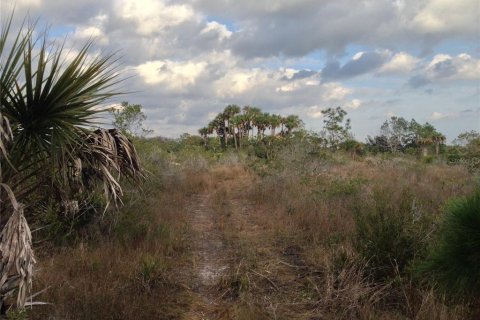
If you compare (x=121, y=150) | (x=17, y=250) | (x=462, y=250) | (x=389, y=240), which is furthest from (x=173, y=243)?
(x=462, y=250)

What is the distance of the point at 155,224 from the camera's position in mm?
8266

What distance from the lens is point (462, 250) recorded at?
2910 millimetres

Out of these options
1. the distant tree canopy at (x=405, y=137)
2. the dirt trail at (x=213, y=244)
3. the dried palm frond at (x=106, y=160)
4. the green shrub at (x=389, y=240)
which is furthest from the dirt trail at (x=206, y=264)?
the distant tree canopy at (x=405, y=137)

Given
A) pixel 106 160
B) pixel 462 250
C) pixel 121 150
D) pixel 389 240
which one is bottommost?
pixel 389 240

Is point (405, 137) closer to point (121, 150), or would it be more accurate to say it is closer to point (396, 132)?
point (396, 132)

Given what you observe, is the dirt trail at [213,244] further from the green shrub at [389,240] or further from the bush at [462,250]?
the bush at [462,250]

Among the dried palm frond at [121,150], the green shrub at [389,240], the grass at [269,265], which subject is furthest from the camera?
the green shrub at [389,240]

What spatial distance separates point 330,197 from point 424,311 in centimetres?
664

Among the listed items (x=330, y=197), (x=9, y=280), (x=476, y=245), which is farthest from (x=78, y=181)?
(x=330, y=197)

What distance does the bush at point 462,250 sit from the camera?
9.29 ft

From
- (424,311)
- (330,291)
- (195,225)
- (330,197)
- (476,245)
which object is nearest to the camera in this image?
(476,245)

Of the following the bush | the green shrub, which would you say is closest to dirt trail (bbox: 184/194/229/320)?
the green shrub

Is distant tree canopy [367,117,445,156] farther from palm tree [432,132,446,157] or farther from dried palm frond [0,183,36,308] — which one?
dried palm frond [0,183,36,308]

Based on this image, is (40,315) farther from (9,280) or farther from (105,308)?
(9,280)
